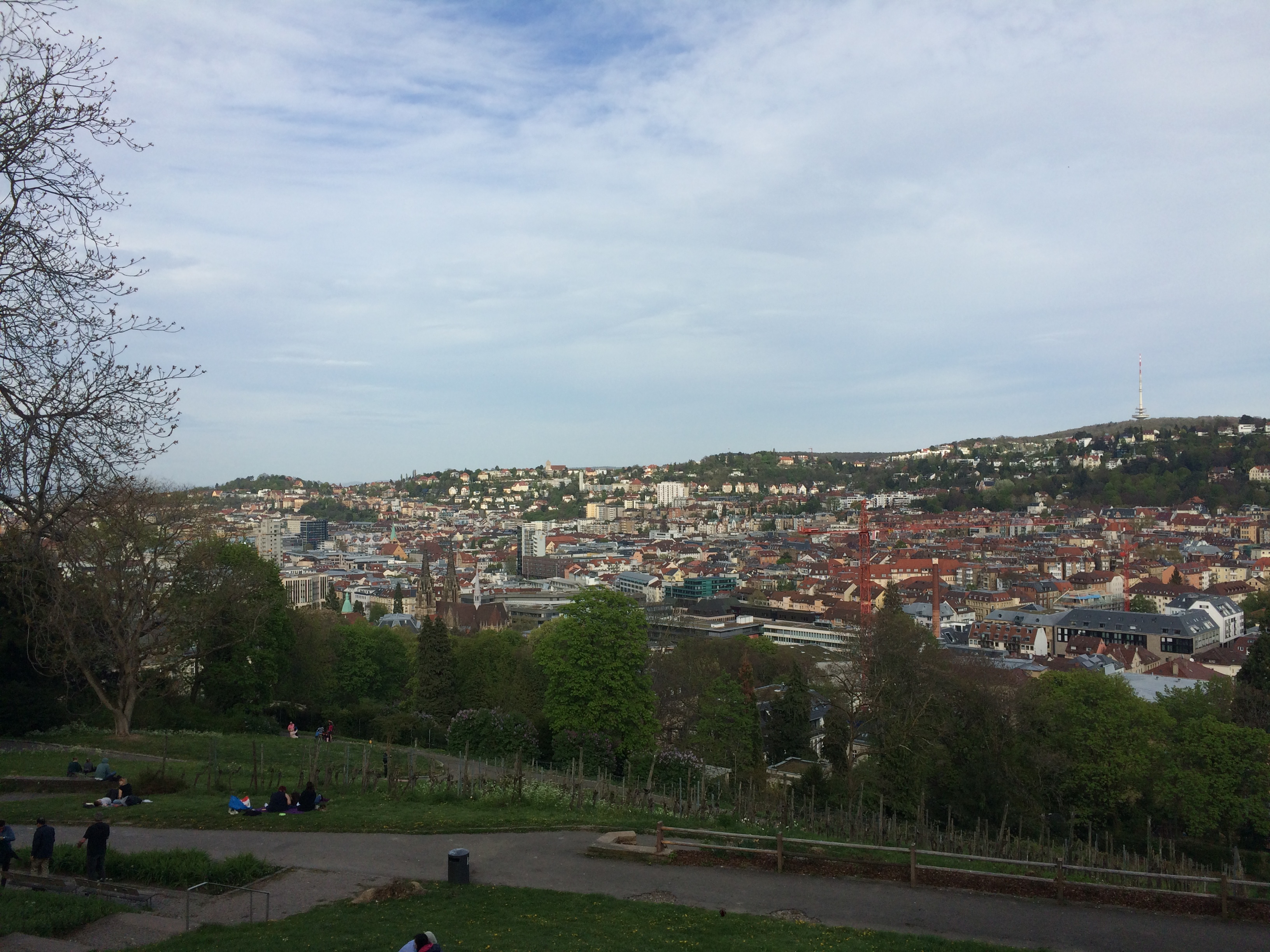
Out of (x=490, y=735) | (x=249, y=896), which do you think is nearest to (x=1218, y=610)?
(x=490, y=735)

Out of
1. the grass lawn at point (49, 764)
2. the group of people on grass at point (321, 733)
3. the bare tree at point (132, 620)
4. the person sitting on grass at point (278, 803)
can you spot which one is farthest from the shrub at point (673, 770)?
the bare tree at point (132, 620)

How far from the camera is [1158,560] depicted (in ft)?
332

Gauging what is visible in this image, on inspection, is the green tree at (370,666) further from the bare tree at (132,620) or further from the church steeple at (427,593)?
the church steeple at (427,593)

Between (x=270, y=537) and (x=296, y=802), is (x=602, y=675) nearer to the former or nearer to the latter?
(x=296, y=802)

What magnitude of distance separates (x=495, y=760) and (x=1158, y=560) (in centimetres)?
10036

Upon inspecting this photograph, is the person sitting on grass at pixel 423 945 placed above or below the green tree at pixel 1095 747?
above

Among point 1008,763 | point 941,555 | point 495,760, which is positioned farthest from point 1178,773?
point 941,555

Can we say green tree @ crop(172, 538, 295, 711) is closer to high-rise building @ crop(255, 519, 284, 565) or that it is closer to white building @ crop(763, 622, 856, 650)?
white building @ crop(763, 622, 856, 650)

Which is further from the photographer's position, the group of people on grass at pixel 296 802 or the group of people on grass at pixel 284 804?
the group of people on grass at pixel 296 802

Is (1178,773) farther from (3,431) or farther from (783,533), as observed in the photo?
(783,533)

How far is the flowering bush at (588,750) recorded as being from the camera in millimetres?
19719

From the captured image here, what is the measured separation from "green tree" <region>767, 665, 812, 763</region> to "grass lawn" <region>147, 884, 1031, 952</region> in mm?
22380

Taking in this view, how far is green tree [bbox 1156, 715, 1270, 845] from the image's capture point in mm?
23484

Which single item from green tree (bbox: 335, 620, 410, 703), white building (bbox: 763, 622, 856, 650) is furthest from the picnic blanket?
white building (bbox: 763, 622, 856, 650)
